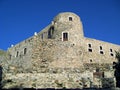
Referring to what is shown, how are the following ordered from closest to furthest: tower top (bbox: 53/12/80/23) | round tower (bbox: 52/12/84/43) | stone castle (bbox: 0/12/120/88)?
stone castle (bbox: 0/12/120/88), round tower (bbox: 52/12/84/43), tower top (bbox: 53/12/80/23)

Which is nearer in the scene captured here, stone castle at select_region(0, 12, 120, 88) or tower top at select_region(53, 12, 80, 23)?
stone castle at select_region(0, 12, 120, 88)

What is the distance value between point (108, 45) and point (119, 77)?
2015 centimetres

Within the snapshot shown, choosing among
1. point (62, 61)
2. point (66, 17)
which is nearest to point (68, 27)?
point (66, 17)

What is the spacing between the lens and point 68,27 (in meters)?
32.7

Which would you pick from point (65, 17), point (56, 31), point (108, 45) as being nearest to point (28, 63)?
point (56, 31)

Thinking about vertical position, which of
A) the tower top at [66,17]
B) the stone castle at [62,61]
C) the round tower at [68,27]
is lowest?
the stone castle at [62,61]

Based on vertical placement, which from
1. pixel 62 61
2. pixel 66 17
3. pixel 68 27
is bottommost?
pixel 62 61

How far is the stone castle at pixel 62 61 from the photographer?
67.2 feet

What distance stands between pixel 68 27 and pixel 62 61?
5.96 metres

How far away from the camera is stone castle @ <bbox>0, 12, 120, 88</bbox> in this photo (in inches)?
806

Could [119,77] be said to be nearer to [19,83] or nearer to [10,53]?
[19,83]

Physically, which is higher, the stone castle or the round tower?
the round tower

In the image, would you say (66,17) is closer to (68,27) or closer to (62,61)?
(68,27)

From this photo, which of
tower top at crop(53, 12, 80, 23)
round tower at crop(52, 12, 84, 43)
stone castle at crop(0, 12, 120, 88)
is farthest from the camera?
tower top at crop(53, 12, 80, 23)
